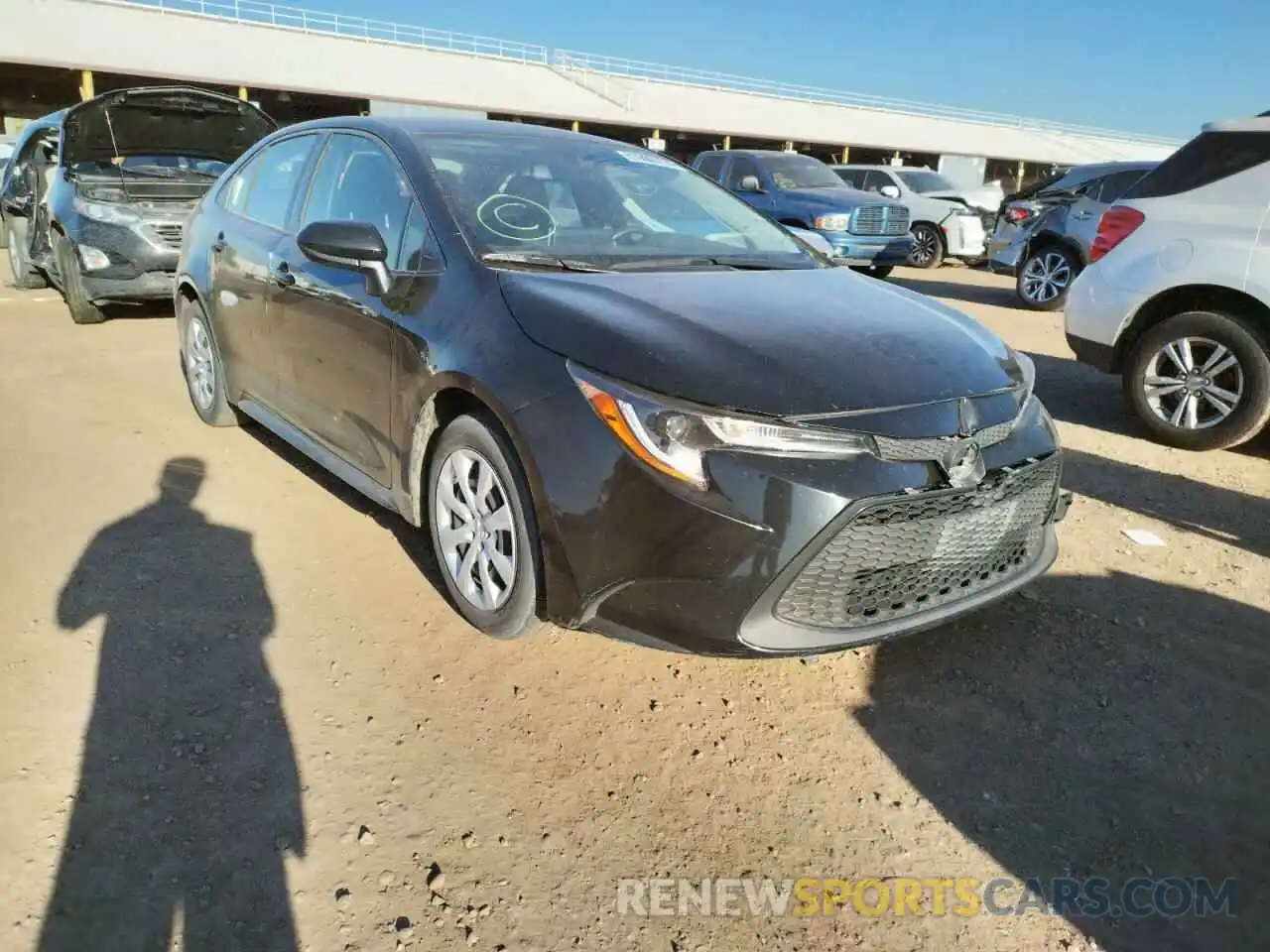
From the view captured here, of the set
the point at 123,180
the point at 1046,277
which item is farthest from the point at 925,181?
the point at 123,180

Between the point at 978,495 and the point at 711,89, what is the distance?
43.4 meters

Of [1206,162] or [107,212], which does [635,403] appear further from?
[107,212]

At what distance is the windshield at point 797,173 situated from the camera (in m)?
13.3

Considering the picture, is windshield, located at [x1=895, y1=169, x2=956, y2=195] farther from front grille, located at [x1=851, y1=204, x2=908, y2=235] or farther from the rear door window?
the rear door window

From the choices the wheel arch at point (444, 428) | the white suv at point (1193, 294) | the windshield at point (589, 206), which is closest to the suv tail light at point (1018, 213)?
the white suv at point (1193, 294)

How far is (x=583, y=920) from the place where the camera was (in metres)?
2.00

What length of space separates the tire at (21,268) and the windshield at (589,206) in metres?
8.48

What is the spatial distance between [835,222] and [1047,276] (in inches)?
111

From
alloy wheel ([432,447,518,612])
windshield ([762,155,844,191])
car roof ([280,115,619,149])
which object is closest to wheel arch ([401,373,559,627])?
alloy wheel ([432,447,518,612])

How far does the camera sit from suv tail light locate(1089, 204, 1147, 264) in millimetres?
5324

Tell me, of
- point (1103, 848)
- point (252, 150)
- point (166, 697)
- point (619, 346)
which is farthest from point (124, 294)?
point (1103, 848)

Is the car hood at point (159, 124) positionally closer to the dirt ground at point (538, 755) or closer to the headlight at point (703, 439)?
the dirt ground at point (538, 755)

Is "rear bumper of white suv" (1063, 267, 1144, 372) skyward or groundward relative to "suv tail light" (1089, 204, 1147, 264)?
groundward

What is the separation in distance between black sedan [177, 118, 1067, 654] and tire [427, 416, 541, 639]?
0.04ft
